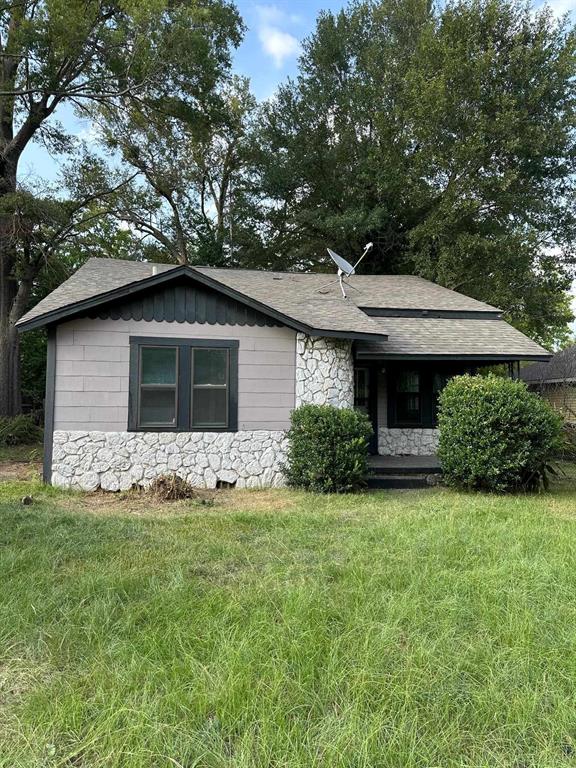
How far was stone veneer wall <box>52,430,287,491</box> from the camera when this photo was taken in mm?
7715

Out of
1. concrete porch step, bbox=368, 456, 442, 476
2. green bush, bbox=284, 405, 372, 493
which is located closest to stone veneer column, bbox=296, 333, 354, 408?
green bush, bbox=284, 405, 372, 493

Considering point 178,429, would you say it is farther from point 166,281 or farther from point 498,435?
point 498,435

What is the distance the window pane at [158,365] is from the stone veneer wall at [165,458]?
86 cm

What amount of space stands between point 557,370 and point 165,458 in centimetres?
1534

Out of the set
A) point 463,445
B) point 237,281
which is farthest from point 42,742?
point 237,281

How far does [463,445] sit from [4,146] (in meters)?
15.8

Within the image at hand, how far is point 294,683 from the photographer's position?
244cm

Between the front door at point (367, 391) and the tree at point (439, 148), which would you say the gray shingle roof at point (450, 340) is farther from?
the tree at point (439, 148)

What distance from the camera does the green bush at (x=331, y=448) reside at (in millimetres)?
7527

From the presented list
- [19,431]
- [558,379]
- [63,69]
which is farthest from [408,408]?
[63,69]

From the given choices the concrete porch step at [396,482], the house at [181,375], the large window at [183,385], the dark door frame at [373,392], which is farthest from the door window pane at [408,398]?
the large window at [183,385]

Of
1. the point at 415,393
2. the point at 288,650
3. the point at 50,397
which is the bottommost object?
the point at 288,650

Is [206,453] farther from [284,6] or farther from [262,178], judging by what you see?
[262,178]

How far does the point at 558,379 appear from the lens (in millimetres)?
17578
